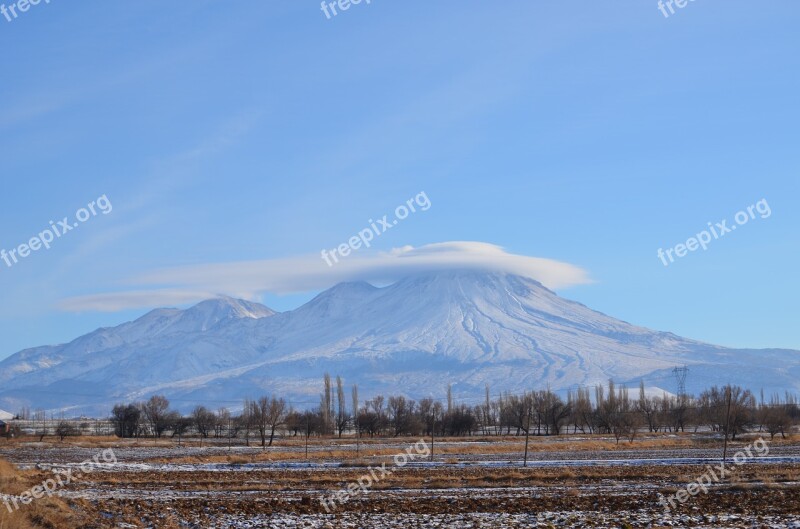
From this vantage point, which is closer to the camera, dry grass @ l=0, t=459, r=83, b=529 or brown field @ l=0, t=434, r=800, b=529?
dry grass @ l=0, t=459, r=83, b=529

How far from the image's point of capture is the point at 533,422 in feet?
412

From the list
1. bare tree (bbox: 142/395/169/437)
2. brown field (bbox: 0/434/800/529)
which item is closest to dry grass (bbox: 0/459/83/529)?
brown field (bbox: 0/434/800/529)

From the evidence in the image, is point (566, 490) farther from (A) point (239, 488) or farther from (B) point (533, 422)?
(B) point (533, 422)

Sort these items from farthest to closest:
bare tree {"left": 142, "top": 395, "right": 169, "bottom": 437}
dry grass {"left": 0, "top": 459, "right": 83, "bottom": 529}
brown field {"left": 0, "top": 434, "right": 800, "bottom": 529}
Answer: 1. bare tree {"left": 142, "top": 395, "right": 169, "bottom": 437}
2. brown field {"left": 0, "top": 434, "right": 800, "bottom": 529}
3. dry grass {"left": 0, "top": 459, "right": 83, "bottom": 529}

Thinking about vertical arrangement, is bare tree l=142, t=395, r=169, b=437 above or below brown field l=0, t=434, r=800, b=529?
above

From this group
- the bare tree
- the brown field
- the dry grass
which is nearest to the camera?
the dry grass

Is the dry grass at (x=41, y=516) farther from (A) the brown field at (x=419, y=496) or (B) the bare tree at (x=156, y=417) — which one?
(B) the bare tree at (x=156, y=417)

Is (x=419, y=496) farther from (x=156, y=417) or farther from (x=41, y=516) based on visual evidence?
(x=156, y=417)

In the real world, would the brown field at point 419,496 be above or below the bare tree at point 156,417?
below

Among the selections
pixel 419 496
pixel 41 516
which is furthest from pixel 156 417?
pixel 41 516

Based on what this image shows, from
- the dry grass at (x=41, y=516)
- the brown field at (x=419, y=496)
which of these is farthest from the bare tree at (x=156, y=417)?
the dry grass at (x=41, y=516)

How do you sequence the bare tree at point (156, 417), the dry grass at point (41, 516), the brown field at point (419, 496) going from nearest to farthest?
the dry grass at point (41, 516) < the brown field at point (419, 496) < the bare tree at point (156, 417)

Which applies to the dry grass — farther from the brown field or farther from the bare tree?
the bare tree

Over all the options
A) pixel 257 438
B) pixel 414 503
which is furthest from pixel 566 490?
pixel 257 438
